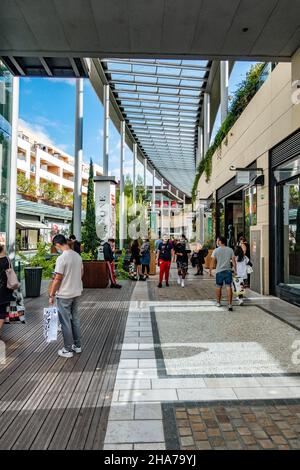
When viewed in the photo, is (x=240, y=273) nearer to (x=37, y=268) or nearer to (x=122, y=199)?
(x=37, y=268)

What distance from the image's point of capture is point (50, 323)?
4.91 m

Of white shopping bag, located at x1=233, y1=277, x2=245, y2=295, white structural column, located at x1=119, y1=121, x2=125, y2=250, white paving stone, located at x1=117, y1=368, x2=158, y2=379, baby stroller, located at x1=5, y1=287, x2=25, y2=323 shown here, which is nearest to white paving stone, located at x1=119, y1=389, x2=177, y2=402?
white paving stone, located at x1=117, y1=368, x2=158, y2=379

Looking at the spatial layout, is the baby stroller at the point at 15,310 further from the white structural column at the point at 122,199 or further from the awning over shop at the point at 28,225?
the awning over shop at the point at 28,225

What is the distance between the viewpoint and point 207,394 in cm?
371

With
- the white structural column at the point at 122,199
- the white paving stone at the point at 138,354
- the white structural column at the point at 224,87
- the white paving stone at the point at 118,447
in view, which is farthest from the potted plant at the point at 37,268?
the white structural column at the point at 122,199

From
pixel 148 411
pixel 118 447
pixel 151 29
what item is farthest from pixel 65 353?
pixel 151 29

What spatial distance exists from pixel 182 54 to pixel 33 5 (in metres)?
3.01

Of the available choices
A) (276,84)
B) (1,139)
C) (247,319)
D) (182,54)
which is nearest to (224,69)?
(276,84)

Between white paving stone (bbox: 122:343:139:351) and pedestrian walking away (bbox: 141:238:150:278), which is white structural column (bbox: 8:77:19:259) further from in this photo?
white paving stone (bbox: 122:343:139:351)

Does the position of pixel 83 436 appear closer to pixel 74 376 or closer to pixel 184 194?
pixel 74 376

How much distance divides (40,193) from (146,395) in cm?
4937

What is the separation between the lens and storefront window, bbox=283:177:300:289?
876cm

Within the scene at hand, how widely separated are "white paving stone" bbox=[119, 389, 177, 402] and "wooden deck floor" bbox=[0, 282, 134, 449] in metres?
0.17

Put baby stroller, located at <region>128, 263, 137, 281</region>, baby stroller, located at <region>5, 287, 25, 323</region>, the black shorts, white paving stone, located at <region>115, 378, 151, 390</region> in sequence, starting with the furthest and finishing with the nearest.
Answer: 1. baby stroller, located at <region>128, 263, 137, 281</region>
2. baby stroller, located at <region>5, 287, 25, 323</region>
3. the black shorts
4. white paving stone, located at <region>115, 378, 151, 390</region>
